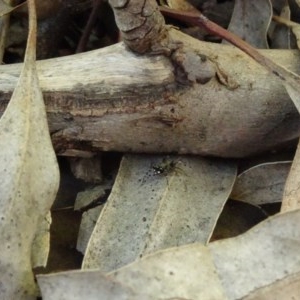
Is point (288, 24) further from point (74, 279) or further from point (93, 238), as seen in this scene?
point (74, 279)

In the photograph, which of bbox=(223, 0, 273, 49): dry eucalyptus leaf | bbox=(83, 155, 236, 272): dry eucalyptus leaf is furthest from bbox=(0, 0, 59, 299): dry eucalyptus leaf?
bbox=(223, 0, 273, 49): dry eucalyptus leaf

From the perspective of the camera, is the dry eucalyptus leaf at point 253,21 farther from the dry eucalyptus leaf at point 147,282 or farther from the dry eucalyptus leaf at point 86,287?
the dry eucalyptus leaf at point 86,287

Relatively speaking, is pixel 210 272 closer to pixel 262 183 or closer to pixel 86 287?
pixel 86 287

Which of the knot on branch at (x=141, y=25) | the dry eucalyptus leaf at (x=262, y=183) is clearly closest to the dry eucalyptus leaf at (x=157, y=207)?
the dry eucalyptus leaf at (x=262, y=183)

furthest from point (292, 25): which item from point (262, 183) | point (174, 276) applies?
point (174, 276)

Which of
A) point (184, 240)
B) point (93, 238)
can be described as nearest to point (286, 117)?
point (184, 240)

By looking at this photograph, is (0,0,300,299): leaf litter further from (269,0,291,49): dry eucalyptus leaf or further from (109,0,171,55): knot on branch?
(269,0,291,49): dry eucalyptus leaf
